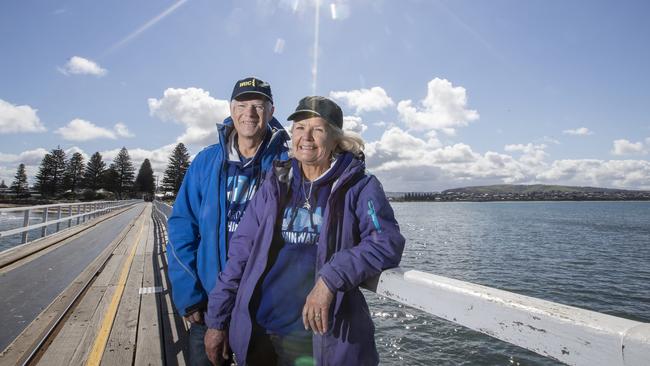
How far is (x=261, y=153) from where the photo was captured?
269 cm

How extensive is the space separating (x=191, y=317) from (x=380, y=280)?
56.0 inches

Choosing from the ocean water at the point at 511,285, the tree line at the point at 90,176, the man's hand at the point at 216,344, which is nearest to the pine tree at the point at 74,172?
the tree line at the point at 90,176

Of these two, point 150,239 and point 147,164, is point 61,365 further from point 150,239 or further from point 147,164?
point 147,164

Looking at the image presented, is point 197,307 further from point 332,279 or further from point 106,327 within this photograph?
point 106,327

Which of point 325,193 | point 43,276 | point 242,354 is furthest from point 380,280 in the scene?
point 43,276

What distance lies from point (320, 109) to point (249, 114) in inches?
32.6

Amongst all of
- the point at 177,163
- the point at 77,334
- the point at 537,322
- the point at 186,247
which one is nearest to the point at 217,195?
the point at 186,247

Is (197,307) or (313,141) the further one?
(197,307)

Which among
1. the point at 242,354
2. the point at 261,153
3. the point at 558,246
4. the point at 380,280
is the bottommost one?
the point at 558,246

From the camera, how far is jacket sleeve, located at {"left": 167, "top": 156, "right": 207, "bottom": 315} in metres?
2.39

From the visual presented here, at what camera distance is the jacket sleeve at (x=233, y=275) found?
6.71 feet

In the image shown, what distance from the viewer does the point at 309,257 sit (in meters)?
1.92

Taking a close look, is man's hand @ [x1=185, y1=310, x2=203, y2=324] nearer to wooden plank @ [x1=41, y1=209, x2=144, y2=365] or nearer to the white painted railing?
the white painted railing

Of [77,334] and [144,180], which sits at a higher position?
[144,180]
